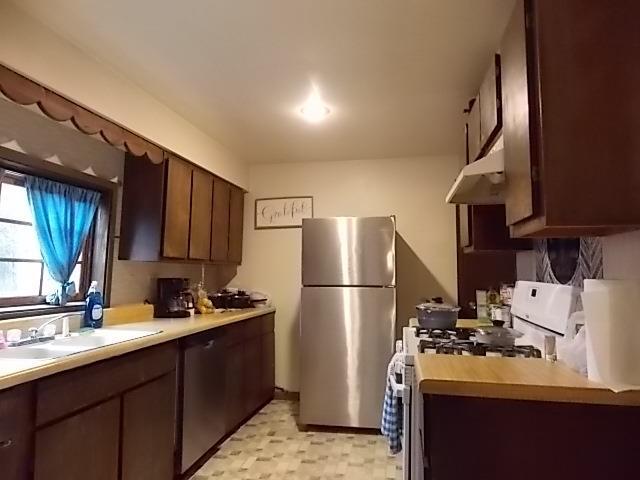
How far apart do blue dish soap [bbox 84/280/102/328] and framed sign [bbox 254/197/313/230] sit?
1.92 m

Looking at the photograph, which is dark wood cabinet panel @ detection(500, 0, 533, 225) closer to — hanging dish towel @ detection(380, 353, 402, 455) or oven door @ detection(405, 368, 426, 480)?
oven door @ detection(405, 368, 426, 480)

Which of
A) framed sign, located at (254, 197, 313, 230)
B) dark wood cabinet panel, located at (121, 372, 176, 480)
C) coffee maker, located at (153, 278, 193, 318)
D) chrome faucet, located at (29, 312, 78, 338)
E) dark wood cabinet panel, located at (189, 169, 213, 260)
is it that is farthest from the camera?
framed sign, located at (254, 197, 313, 230)

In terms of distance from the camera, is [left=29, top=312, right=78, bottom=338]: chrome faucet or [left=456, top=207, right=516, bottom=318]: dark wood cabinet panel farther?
[left=456, top=207, right=516, bottom=318]: dark wood cabinet panel

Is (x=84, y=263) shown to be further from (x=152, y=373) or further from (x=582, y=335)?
(x=582, y=335)

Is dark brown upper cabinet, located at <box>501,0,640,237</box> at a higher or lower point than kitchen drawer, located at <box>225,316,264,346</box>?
higher

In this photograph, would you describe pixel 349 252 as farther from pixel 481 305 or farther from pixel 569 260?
Result: pixel 569 260

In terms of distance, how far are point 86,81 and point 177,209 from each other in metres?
1.14

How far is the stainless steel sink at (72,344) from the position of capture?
1919 mm

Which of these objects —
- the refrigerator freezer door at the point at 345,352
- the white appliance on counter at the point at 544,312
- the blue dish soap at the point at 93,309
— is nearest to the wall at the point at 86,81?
the blue dish soap at the point at 93,309

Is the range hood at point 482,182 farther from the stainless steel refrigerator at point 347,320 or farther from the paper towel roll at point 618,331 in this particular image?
the stainless steel refrigerator at point 347,320

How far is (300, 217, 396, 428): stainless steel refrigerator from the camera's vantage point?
332 centimetres

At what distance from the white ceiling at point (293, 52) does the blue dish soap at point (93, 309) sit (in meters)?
1.22

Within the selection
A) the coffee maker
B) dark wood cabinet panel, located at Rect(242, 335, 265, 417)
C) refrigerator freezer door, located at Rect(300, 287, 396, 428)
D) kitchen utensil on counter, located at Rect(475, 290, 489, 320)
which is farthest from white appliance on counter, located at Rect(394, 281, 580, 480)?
the coffee maker

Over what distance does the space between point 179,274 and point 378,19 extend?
2610 millimetres
